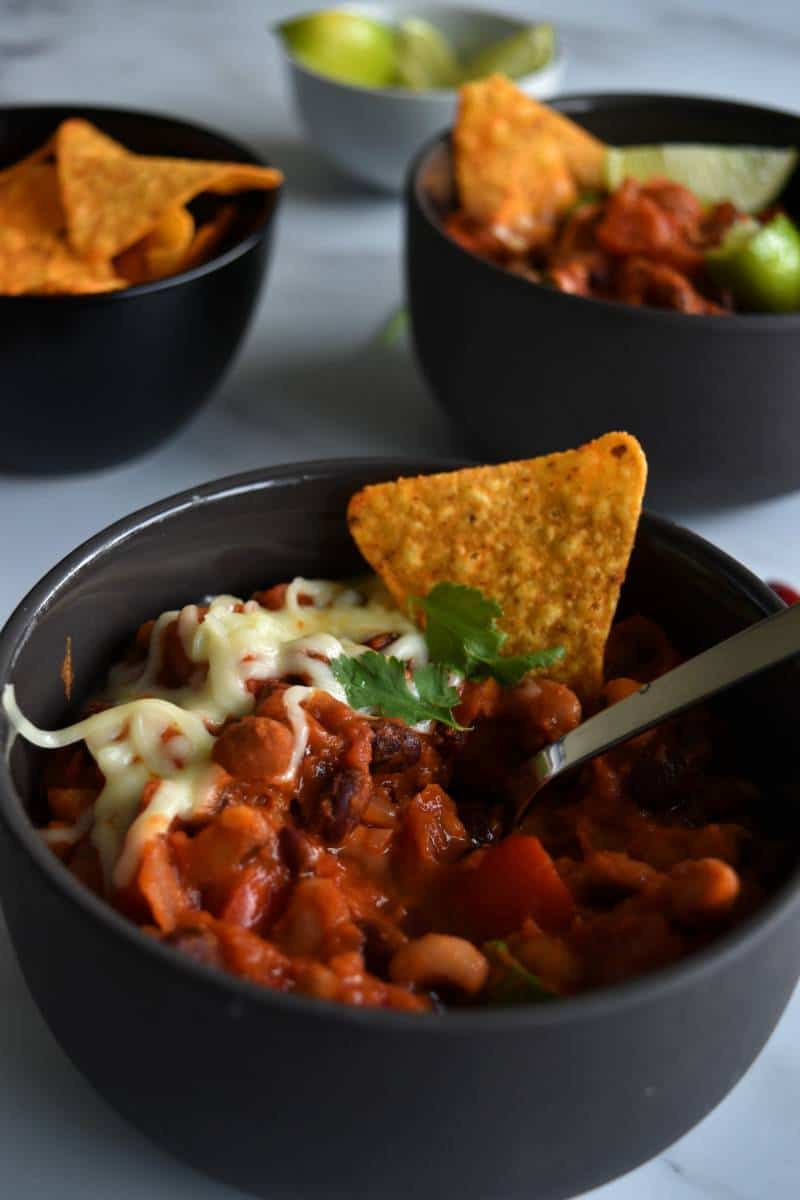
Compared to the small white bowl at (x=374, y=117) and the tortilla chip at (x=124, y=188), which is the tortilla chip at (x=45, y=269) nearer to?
the tortilla chip at (x=124, y=188)

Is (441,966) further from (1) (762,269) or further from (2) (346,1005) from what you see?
(1) (762,269)

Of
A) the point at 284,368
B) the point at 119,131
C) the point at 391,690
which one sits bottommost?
the point at 284,368

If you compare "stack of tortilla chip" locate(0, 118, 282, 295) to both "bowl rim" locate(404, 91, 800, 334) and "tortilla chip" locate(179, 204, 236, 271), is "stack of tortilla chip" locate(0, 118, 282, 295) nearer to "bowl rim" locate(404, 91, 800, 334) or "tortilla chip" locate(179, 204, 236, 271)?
"tortilla chip" locate(179, 204, 236, 271)

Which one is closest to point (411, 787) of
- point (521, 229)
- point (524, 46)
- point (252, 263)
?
point (252, 263)

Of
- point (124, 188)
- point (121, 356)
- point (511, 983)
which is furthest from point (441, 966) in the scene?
point (124, 188)

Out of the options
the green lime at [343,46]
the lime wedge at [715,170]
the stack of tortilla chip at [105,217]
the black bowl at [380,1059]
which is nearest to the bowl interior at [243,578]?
the black bowl at [380,1059]

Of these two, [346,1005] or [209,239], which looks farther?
[209,239]

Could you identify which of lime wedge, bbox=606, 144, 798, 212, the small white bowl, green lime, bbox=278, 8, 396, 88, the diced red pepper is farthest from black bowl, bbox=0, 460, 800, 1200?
green lime, bbox=278, 8, 396, 88
